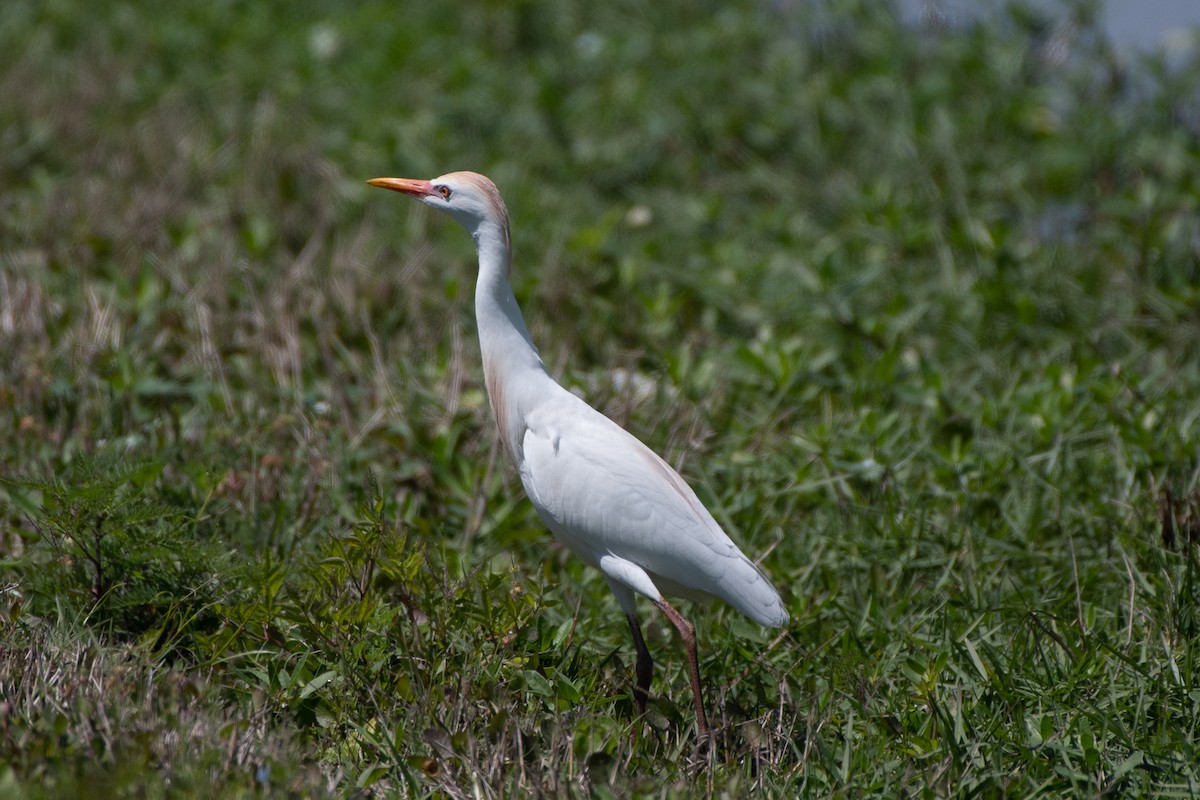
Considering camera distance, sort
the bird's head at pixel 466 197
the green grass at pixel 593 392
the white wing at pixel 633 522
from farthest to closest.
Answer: the bird's head at pixel 466 197 < the white wing at pixel 633 522 < the green grass at pixel 593 392

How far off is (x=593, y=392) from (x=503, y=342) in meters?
1.11

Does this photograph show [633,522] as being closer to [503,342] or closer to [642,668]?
[642,668]

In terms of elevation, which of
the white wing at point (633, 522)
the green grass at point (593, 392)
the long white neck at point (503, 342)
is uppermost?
the long white neck at point (503, 342)

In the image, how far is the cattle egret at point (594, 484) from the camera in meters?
2.84

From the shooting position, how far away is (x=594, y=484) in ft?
9.43

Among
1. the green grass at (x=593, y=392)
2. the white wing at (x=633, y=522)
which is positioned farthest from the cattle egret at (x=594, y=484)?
the green grass at (x=593, y=392)

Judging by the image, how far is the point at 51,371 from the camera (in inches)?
155

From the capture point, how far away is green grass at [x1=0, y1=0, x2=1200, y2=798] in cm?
266

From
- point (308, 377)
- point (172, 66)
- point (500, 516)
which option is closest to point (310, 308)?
point (308, 377)

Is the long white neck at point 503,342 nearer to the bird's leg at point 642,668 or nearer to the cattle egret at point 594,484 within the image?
the cattle egret at point 594,484

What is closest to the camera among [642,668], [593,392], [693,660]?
[693,660]

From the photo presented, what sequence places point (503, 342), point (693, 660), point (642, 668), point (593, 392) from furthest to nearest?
point (593, 392)
point (503, 342)
point (642, 668)
point (693, 660)

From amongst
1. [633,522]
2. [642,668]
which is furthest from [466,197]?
[642,668]

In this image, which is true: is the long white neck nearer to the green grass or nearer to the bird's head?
the bird's head
